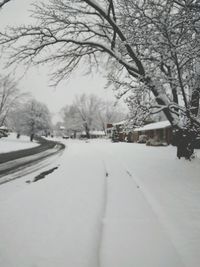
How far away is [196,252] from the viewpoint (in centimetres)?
313

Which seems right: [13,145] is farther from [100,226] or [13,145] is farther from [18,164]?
[100,226]

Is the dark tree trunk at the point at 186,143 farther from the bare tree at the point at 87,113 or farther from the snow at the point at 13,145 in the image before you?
the bare tree at the point at 87,113

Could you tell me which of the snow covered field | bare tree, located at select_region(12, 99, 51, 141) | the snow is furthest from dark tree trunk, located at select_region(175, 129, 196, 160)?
bare tree, located at select_region(12, 99, 51, 141)

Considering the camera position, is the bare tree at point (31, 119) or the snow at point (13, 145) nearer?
the snow at point (13, 145)

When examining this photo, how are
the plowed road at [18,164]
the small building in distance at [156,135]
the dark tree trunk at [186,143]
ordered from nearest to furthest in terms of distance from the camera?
the plowed road at [18,164] → the dark tree trunk at [186,143] → the small building in distance at [156,135]

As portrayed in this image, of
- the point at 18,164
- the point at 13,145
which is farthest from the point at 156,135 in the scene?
the point at 18,164

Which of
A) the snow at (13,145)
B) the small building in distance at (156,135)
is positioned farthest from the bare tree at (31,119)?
the small building in distance at (156,135)

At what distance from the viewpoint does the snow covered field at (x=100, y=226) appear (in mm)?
2992

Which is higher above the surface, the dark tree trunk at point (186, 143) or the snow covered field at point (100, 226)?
the dark tree trunk at point (186, 143)

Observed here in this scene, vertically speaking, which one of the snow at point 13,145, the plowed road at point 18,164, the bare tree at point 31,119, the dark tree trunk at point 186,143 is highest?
the bare tree at point 31,119

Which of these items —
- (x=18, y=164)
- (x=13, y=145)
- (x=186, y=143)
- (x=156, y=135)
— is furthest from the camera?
(x=156, y=135)

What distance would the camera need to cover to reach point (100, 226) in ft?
13.1

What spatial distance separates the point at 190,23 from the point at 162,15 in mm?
795

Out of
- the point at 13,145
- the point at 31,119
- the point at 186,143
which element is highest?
the point at 31,119
